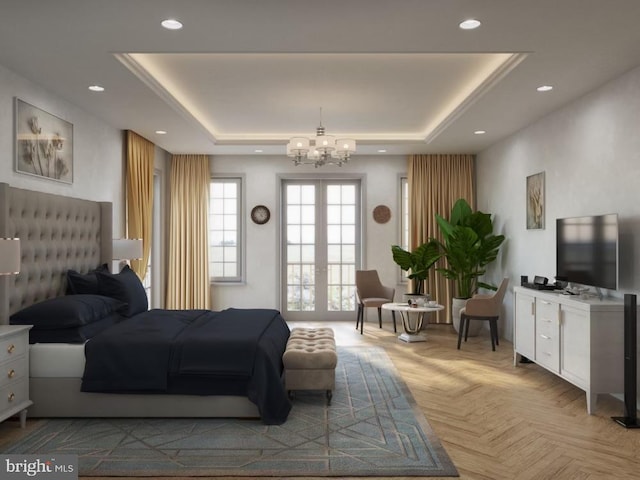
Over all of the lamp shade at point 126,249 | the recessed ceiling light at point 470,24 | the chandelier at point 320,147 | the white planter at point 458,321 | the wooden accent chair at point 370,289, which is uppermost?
the recessed ceiling light at point 470,24

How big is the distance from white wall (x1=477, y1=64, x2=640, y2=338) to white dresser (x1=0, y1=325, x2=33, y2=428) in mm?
4441

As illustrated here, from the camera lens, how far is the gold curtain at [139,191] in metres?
6.24

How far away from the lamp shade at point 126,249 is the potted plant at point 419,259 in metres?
3.43

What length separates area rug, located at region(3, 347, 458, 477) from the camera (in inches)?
116

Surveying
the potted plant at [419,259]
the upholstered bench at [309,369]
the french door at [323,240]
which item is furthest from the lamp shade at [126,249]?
the potted plant at [419,259]

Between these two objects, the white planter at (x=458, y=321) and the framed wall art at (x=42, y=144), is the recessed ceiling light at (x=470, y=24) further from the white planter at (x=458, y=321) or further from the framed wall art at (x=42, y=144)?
the white planter at (x=458, y=321)

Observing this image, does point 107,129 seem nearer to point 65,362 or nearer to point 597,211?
point 65,362

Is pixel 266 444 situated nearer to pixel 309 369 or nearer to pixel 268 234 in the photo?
pixel 309 369

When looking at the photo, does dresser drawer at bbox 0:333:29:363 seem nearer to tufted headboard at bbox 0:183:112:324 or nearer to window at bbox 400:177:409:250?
tufted headboard at bbox 0:183:112:324

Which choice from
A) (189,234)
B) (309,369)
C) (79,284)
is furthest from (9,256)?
(189,234)

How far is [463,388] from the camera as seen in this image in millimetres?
4527

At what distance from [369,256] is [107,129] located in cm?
412

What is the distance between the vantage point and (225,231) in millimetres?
8188

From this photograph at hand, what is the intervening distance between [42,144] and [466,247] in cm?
497
